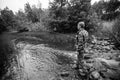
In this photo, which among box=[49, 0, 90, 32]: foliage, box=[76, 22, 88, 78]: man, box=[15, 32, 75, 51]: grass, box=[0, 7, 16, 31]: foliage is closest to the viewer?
box=[76, 22, 88, 78]: man

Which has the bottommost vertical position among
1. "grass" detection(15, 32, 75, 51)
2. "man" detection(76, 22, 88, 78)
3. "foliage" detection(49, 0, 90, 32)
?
"grass" detection(15, 32, 75, 51)

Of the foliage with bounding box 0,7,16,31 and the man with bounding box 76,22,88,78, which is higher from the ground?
the foliage with bounding box 0,7,16,31

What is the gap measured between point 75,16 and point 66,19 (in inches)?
85.3

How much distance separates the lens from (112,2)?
51.2 ft

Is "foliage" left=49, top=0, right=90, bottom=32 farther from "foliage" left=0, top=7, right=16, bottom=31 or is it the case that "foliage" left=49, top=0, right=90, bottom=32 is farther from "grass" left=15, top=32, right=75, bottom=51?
"foliage" left=0, top=7, right=16, bottom=31

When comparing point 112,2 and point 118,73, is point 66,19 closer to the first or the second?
point 112,2

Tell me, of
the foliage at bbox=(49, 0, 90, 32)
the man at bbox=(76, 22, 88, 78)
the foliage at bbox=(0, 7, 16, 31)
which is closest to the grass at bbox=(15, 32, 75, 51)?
the man at bbox=(76, 22, 88, 78)

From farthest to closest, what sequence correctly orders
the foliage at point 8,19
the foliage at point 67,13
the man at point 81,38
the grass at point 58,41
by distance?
the foliage at point 8,19 < the foliage at point 67,13 < the grass at point 58,41 < the man at point 81,38

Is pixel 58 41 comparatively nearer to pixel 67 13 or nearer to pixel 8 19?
pixel 67 13

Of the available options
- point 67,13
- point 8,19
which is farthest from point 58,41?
point 8,19

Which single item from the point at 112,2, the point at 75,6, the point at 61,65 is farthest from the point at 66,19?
the point at 61,65

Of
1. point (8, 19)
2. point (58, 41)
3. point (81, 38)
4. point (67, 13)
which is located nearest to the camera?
point (81, 38)

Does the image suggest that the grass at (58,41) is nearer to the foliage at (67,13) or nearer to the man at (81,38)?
the man at (81,38)

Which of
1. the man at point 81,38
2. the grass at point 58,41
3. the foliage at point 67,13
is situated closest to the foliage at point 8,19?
the foliage at point 67,13
